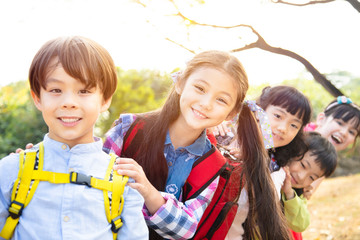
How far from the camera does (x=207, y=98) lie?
181 cm

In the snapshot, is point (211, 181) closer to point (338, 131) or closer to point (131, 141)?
point (131, 141)

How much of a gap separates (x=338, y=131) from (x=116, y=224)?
258 cm

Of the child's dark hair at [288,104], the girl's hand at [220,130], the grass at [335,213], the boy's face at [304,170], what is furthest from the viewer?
the grass at [335,213]

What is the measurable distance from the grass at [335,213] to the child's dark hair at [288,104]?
2.09 meters

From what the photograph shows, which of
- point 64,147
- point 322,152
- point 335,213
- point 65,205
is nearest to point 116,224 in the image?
point 65,205

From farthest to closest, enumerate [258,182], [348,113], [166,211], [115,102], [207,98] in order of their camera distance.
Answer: [115,102] → [348,113] → [258,182] → [207,98] → [166,211]

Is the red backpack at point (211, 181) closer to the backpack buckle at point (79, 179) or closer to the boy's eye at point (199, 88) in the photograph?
the boy's eye at point (199, 88)

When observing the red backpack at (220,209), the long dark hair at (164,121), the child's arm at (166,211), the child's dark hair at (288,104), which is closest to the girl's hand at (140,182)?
the child's arm at (166,211)

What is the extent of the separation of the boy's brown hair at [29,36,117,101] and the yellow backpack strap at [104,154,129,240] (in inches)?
13.1

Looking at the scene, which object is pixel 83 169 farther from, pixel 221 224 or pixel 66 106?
pixel 221 224

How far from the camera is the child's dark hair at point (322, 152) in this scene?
2871mm

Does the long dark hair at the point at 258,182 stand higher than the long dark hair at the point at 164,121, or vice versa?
the long dark hair at the point at 164,121

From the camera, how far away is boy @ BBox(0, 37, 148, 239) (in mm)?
1291

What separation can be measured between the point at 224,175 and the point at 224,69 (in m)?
0.55
